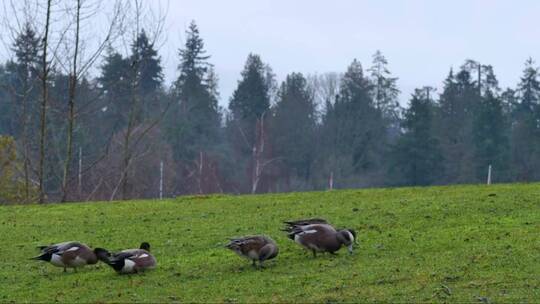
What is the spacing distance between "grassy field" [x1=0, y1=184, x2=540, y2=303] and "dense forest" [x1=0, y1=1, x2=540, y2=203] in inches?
1352

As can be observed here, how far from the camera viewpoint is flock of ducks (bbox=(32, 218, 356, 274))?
14.0 meters

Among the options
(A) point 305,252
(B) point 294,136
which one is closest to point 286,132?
(B) point 294,136

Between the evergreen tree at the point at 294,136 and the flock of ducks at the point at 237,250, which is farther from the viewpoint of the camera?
the evergreen tree at the point at 294,136

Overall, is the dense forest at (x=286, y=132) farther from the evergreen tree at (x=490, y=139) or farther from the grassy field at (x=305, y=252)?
the grassy field at (x=305, y=252)

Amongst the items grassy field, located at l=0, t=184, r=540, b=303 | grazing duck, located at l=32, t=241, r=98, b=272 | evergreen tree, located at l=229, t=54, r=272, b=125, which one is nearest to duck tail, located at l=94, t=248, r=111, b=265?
grazing duck, located at l=32, t=241, r=98, b=272

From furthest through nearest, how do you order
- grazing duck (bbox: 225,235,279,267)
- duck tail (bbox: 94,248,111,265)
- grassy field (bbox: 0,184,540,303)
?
duck tail (bbox: 94,248,111,265), grazing duck (bbox: 225,235,279,267), grassy field (bbox: 0,184,540,303)

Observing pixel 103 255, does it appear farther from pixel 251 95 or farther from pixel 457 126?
pixel 251 95

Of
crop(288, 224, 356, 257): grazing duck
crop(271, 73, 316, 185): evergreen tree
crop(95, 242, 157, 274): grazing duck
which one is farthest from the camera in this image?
crop(271, 73, 316, 185): evergreen tree

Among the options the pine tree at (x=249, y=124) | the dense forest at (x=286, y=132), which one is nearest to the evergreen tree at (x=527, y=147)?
the dense forest at (x=286, y=132)

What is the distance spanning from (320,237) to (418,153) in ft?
200

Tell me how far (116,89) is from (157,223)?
59021 mm

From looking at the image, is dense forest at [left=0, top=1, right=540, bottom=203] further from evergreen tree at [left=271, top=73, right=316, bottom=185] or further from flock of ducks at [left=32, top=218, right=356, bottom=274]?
flock of ducks at [left=32, top=218, right=356, bottom=274]

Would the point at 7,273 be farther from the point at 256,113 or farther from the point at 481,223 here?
the point at 256,113

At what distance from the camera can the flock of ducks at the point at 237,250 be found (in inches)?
549
